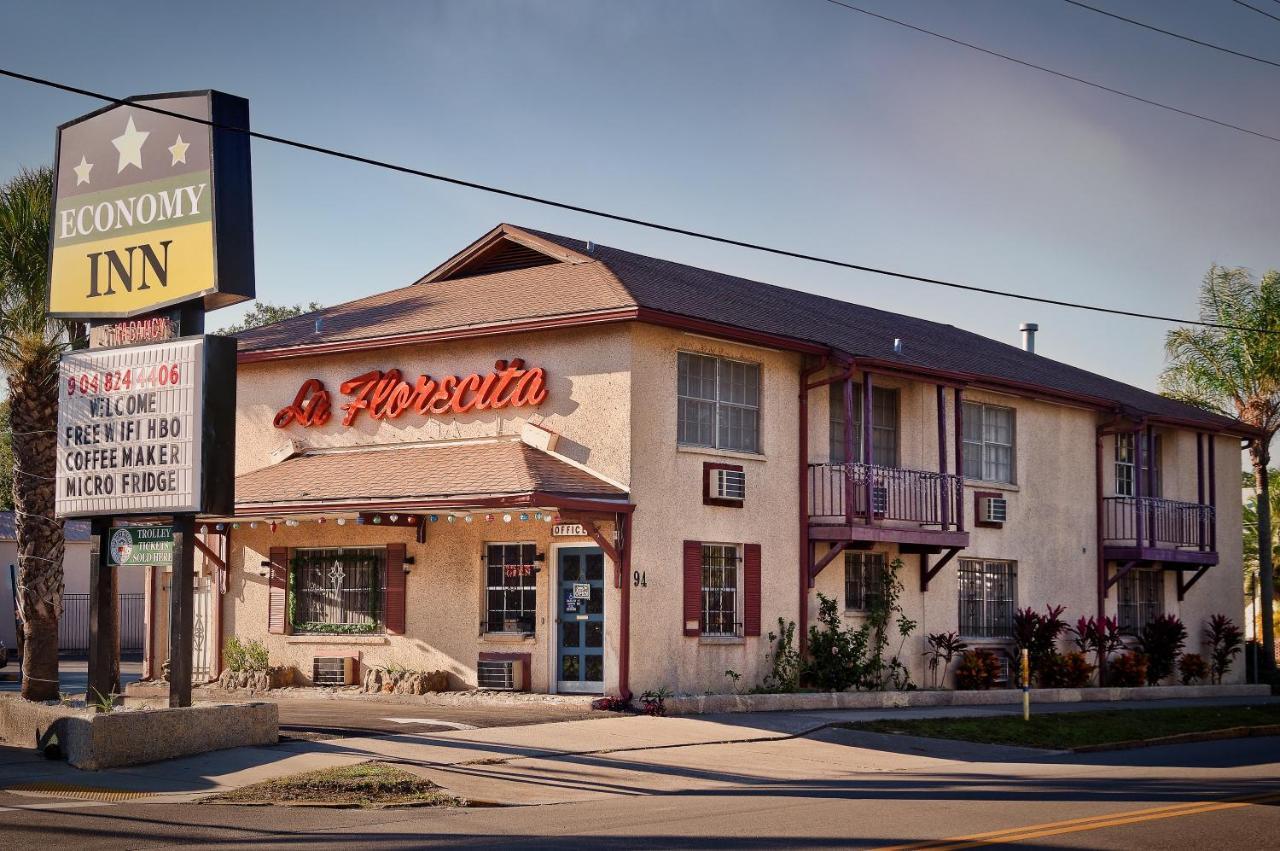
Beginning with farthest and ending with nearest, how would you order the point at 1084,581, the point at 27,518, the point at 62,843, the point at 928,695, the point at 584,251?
the point at 1084,581
the point at 584,251
the point at 928,695
the point at 27,518
the point at 62,843

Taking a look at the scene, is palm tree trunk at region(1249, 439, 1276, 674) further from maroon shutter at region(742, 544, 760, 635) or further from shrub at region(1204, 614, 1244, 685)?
maroon shutter at region(742, 544, 760, 635)

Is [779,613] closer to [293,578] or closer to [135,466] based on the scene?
[293,578]

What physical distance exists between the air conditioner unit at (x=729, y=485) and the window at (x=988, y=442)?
24.4 feet

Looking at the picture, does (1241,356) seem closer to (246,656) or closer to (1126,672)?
(1126,672)

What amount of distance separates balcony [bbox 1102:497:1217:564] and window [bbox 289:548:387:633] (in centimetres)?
1618

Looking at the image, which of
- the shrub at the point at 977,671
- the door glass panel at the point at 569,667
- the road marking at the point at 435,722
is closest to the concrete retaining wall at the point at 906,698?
the shrub at the point at 977,671

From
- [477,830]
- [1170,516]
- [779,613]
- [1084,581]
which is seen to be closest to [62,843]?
[477,830]

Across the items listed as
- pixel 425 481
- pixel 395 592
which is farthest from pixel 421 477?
pixel 395 592

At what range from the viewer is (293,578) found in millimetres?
26047

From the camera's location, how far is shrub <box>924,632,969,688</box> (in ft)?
90.3

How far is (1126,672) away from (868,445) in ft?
32.1

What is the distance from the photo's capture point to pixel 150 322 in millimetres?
17266

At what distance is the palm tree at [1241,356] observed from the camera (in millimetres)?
38938

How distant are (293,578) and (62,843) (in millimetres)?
15031
